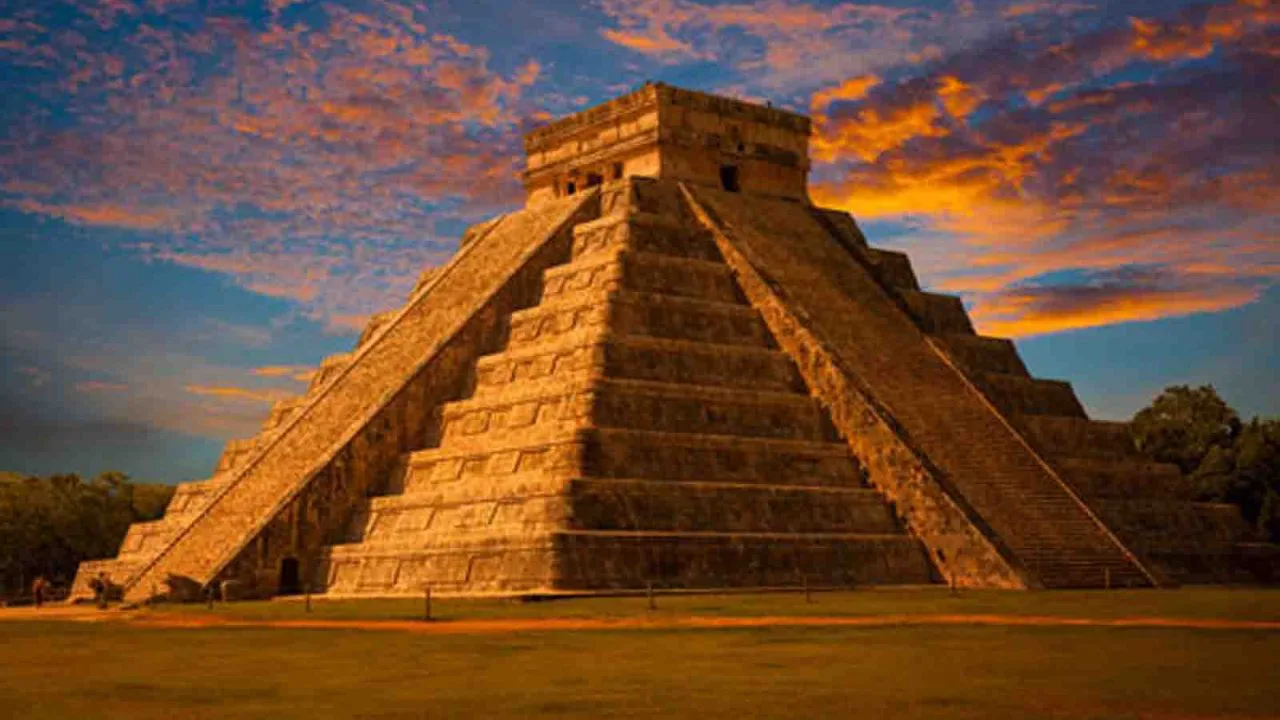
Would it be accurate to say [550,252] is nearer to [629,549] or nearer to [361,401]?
[361,401]

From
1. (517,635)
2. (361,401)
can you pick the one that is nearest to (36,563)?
(361,401)

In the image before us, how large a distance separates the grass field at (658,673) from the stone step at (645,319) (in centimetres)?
1581

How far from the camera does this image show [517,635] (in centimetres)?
2220

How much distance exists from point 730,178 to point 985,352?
399 inches

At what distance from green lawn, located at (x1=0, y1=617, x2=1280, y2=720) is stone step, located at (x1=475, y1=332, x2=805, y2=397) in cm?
1542

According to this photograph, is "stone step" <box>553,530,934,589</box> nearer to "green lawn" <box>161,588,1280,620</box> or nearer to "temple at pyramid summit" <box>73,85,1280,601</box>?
"temple at pyramid summit" <box>73,85,1280,601</box>

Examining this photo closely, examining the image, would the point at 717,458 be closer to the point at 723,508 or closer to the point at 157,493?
the point at 723,508

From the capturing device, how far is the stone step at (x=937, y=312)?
47.2 metres

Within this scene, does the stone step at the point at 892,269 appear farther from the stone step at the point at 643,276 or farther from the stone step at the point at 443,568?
the stone step at the point at 443,568

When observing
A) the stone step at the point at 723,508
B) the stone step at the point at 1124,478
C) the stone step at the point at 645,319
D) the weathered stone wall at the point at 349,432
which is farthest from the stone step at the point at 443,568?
the stone step at the point at 1124,478

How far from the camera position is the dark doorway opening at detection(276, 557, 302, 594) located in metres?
37.2

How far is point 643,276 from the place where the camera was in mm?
41469

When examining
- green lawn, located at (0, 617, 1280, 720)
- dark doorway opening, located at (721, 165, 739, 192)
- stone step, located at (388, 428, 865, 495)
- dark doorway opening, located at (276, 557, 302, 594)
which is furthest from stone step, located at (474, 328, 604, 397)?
green lawn, located at (0, 617, 1280, 720)

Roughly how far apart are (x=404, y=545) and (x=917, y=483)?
40.1ft
